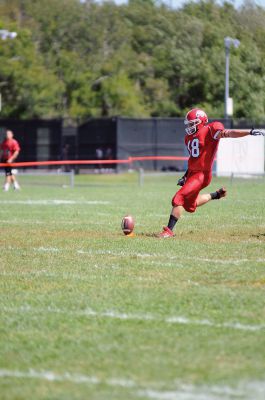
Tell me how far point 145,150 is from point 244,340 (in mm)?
34622

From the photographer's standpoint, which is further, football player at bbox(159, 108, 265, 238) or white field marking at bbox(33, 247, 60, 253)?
football player at bbox(159, 108, 265, 238)

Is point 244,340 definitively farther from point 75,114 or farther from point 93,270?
point 75,114

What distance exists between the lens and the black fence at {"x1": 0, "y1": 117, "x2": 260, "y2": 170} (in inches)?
1588

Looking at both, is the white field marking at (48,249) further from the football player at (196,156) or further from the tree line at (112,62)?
the tree line at (112,62)

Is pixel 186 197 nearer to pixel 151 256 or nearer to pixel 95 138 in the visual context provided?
pixel 151 256

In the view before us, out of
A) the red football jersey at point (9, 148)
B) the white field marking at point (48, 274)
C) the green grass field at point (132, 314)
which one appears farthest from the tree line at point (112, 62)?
the white field marking at point (48, 274)

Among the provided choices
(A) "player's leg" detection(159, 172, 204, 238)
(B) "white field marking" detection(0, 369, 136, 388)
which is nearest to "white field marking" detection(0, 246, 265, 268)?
(A) "player's leg" detection(159, 172, 204, 238)

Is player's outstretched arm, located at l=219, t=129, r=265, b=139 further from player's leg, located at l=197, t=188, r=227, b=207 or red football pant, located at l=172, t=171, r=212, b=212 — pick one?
player's leg, located at l=197, t=188, r=227, b=207

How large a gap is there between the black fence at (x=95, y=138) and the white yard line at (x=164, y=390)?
3479cm

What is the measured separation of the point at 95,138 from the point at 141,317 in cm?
3389

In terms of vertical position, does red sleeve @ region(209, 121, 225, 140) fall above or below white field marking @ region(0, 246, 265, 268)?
above

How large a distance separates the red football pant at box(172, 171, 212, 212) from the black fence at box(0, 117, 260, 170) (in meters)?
27.6

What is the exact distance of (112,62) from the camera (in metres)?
57.0

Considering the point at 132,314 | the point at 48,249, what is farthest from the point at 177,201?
the point at 132,314
